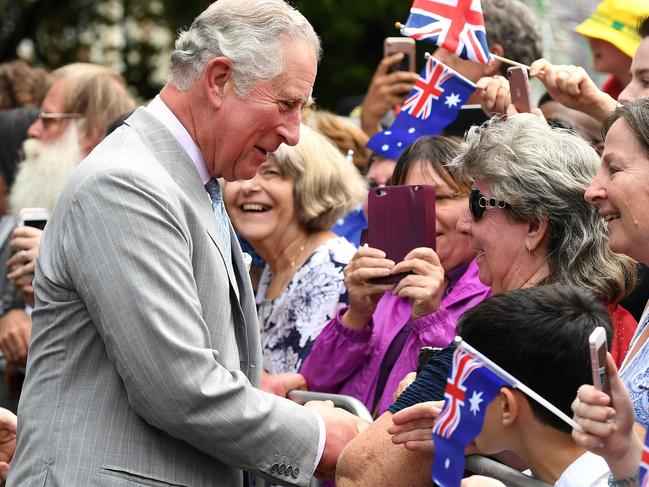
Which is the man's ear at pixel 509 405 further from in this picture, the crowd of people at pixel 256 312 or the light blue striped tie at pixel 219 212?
the light blue striped tie at pixel 219 212

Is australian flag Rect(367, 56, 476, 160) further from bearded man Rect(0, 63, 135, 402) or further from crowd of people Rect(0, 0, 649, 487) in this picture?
bearded man Rect(0, 63, 135, 402)

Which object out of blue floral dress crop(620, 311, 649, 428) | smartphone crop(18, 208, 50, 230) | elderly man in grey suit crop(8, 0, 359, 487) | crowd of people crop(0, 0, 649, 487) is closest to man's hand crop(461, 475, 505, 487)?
crowd of people crop(0, 0, 649, 487)

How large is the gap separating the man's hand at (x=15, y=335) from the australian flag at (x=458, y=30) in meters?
2.74

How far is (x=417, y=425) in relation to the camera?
299 centimetres

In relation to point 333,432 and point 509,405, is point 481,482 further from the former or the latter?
point 333,432

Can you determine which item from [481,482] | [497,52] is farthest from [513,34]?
[481,482]

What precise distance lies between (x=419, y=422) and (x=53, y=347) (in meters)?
1.05

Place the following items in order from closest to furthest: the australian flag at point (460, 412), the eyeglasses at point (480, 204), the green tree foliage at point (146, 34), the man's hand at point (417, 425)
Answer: the australian flag at point (460, 412)
the man's hand at point (417, 425)
the eyeglasses at point (480, 204)
the green tree foliage at point (146, 34)

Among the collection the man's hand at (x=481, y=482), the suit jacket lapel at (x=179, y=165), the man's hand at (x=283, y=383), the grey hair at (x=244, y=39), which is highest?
the grey hair at (x=244, y=39)

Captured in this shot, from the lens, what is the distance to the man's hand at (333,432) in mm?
3482

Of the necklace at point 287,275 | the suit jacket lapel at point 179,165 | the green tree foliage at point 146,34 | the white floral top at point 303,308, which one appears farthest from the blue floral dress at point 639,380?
the green tree foliage at point 146,34

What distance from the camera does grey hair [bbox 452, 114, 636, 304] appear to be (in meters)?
3.67

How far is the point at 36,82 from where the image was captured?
28.3 feet

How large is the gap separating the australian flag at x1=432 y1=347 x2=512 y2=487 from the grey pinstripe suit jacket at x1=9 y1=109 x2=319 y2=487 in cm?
73
